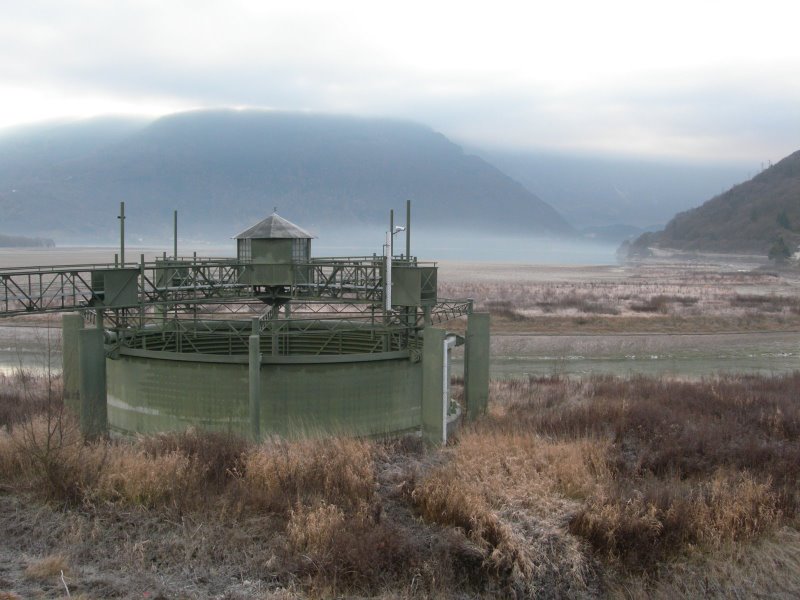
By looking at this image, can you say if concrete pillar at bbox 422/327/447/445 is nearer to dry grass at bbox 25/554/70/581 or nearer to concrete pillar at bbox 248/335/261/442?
concrete pillar at bbox 248/335/261/442

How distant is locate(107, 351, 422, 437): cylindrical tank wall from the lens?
22641 mm

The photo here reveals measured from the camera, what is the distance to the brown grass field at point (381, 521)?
12539 mm

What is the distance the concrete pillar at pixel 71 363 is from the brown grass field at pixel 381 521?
9042 millimetres

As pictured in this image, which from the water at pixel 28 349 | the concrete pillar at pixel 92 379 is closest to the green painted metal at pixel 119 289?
the concrete pillar at pixel 92 379

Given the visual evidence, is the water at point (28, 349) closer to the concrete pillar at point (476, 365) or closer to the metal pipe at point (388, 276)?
the metal pipe at point (388, 276)

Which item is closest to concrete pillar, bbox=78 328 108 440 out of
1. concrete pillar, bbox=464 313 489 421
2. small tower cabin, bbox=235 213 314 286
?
small tower cabin, bbox=235 213 314 286

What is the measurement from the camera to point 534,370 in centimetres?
4278

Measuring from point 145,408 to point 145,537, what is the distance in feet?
35.1

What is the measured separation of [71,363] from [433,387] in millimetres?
13145

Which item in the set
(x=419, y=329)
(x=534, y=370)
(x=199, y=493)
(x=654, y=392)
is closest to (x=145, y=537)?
(x=199, y=493)

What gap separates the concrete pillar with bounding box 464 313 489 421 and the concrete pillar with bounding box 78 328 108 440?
1225 cm

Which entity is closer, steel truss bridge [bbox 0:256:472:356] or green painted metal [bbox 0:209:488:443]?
green painted metal [bbox 0:209:488:443]

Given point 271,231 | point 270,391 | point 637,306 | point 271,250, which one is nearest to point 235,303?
point 271,250

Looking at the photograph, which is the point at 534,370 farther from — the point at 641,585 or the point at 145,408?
the point at 641,585
